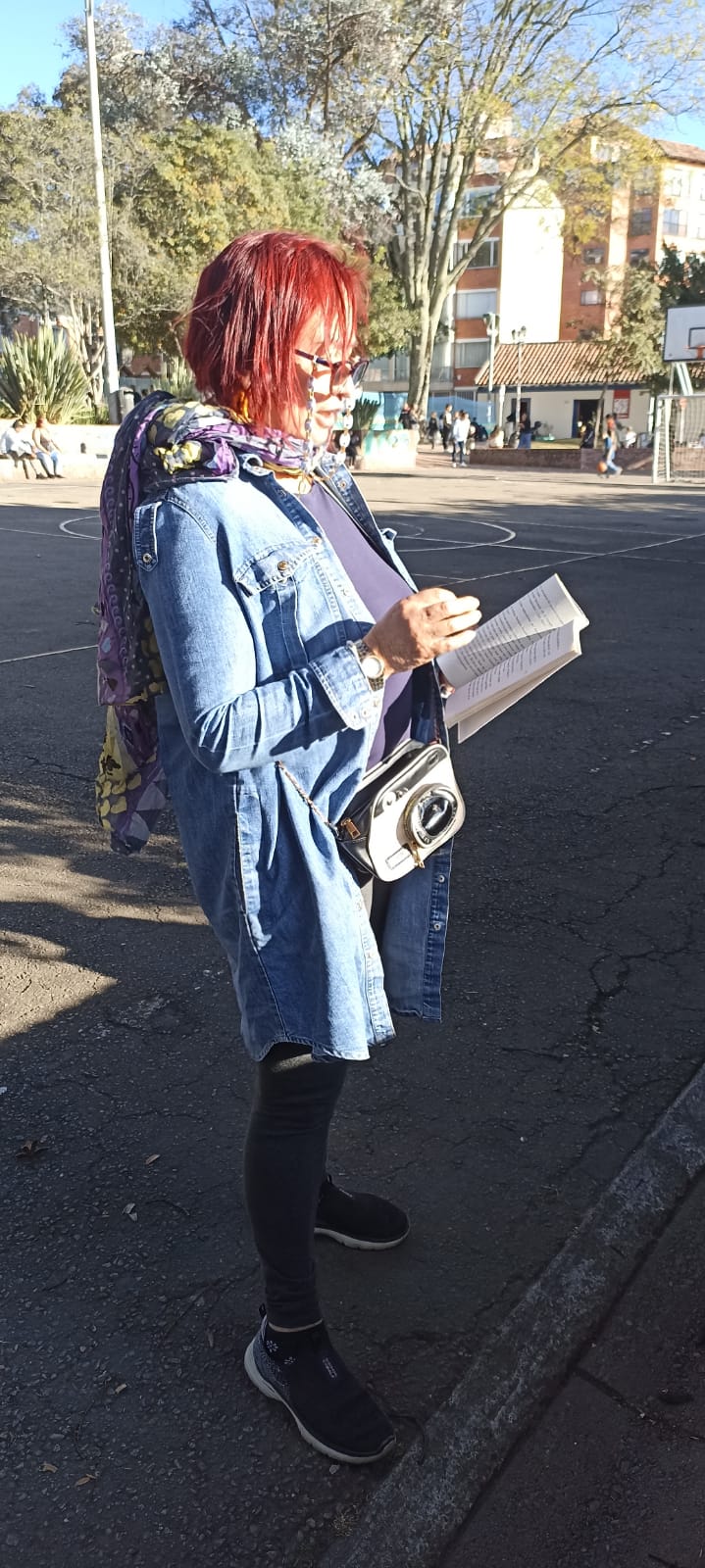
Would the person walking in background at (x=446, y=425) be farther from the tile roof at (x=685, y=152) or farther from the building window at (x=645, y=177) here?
the tile roof at (x=685, y=152)

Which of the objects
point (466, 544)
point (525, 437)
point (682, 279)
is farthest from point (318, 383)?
point (682, 279)

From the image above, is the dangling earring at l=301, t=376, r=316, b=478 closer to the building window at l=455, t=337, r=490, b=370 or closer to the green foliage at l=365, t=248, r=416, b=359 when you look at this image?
the green foliage at l=365, t=248, r=416, b=359

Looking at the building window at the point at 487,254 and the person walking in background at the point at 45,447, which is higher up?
the building window at the point at 487,254

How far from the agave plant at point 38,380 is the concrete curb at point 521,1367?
28021mm

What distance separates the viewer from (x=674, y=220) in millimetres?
67750

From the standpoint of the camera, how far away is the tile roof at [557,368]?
57.3m

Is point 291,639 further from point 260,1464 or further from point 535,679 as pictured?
point 260,1464

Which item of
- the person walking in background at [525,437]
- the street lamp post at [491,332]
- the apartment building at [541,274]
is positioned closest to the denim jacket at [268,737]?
the person walking in background at [525,437]

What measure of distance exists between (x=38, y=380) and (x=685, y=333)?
18.6m

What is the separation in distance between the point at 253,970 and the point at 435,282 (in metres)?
44.9

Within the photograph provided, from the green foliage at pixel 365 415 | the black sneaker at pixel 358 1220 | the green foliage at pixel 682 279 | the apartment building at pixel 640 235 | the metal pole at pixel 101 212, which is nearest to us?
the black sneaker at pixel 358 1220

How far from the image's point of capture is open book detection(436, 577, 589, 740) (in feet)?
6.20

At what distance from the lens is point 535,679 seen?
1967 millimetres

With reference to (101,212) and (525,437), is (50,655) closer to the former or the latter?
(101,212)
